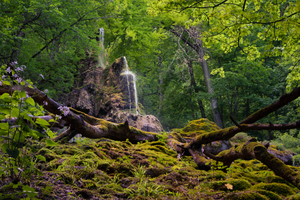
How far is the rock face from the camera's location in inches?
418

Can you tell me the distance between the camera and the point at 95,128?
12.7 feet

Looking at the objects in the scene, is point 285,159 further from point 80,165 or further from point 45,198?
point 45,198

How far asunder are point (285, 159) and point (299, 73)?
8.29ft

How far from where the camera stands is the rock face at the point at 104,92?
418 inches

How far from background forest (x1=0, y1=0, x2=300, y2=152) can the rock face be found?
91 cm

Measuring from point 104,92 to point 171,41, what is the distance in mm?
7556

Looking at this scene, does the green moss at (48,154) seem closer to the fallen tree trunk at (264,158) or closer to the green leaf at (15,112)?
the green leaf at (15,112)


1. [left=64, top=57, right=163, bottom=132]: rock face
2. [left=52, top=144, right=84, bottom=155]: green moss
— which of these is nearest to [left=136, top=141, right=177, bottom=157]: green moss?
[left=52, top=144, right=84, bottom=155]: green moss

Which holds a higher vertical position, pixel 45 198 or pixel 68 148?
pixel 68 148

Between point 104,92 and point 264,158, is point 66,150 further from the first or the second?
point 104,92

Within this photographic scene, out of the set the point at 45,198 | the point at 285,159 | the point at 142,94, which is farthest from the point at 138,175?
the point at 142,94

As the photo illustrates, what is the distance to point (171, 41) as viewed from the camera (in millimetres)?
15602

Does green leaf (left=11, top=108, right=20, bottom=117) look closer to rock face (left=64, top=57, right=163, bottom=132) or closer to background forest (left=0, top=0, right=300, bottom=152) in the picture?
background forest (left=0, top=0, right=300, bottom=152)

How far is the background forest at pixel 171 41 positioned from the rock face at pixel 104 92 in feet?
2.97
